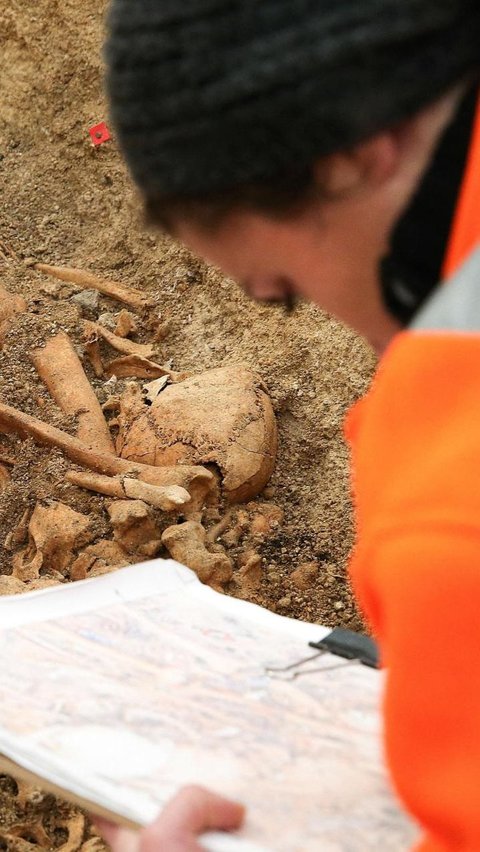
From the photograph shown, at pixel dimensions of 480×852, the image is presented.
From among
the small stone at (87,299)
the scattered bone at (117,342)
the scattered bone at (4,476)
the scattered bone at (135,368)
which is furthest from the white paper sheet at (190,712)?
the small stone at (87,299)

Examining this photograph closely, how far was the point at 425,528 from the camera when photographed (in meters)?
0.76

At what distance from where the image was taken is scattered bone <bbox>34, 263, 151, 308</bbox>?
4016mm

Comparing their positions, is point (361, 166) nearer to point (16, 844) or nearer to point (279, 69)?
point (279, 69)

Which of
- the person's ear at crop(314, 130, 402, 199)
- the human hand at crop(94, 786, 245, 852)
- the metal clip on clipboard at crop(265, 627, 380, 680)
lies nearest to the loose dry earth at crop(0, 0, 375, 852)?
the metal clip on clipboard at crop(265, 627, 380, 680)

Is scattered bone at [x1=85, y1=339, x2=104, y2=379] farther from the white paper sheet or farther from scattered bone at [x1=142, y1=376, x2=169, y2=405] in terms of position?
the white paper sheet

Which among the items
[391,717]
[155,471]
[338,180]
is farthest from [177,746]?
[155,471]

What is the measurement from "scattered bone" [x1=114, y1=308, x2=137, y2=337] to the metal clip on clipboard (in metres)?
2.46

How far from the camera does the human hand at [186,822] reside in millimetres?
1048

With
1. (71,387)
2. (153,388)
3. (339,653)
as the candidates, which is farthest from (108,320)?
(339,653)

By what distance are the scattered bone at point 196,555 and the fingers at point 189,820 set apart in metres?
1.56

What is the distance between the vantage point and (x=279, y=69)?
750 mm

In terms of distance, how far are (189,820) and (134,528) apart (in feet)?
5.82

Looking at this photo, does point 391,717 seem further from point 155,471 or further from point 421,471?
point 155,471

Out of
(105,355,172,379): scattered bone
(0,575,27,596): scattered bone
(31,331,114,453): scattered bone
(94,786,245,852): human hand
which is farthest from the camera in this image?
(105,355,172,379): scattered bone
